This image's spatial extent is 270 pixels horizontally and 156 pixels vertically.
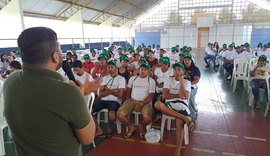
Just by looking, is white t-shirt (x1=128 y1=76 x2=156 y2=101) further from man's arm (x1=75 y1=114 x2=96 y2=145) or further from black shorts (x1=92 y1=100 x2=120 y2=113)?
man's arm (x1=75 y1=114 x2=96 y2=145)

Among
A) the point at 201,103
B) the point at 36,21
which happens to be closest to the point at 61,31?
the point at 36,21

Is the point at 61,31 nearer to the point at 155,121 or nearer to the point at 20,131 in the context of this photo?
the point at 155,121

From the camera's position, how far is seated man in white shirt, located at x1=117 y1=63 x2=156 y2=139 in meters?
2.91

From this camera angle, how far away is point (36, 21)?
1181 cm

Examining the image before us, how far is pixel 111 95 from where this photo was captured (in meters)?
3.21

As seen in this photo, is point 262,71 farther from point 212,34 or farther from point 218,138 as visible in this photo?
point 212,34

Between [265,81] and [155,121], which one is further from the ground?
[265,81]

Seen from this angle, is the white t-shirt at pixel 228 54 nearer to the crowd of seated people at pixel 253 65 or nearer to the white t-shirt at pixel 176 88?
the crowd of seated people at pixel 253 65

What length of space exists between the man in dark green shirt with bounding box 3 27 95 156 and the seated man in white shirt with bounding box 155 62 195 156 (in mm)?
1904

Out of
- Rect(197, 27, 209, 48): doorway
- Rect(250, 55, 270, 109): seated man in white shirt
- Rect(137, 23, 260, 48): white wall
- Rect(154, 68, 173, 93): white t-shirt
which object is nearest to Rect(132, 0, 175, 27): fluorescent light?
Rect(137, 23, 260, 48): white wall

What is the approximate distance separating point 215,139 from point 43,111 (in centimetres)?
272

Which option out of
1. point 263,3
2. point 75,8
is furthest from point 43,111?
point 263,3

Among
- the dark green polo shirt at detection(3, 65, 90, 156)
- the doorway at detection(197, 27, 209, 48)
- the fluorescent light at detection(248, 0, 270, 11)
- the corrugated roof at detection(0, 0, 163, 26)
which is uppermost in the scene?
the fluorescent light at detection(248, 0, 270, 11)

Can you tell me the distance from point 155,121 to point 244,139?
1.38 m
